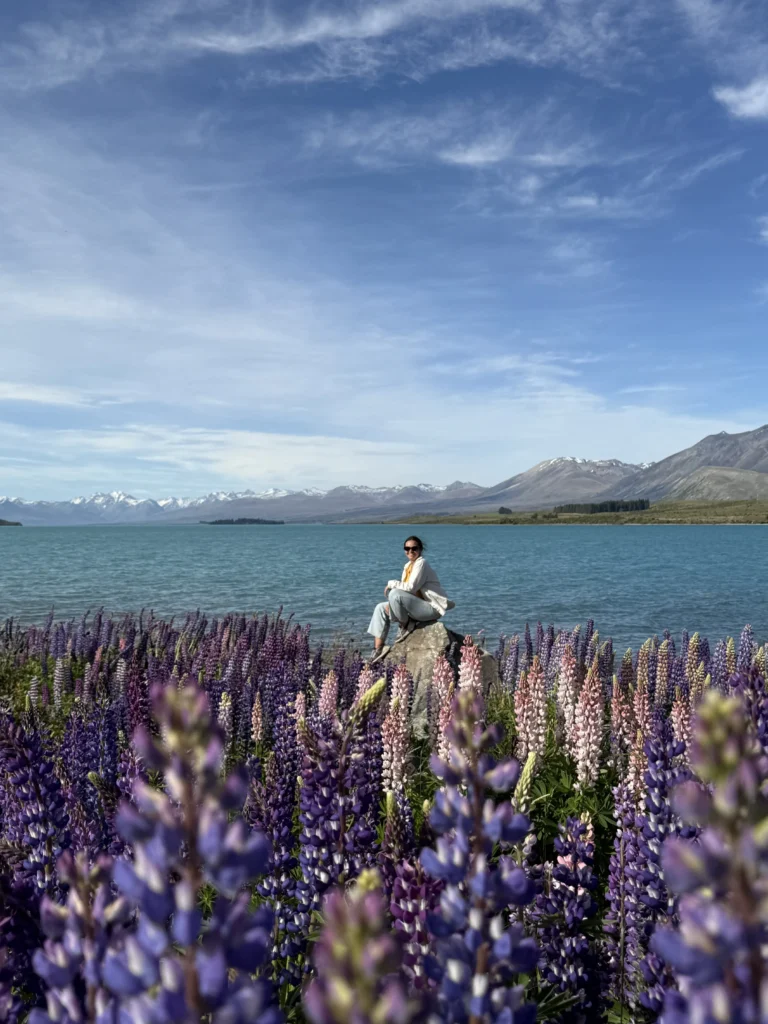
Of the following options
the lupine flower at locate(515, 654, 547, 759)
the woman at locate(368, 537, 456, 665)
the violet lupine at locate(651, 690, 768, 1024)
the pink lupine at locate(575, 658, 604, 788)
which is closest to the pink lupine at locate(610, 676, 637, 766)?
the pink lupine at locate(575, 658, 604, 788)

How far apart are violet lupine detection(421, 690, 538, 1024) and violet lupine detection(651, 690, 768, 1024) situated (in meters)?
0.58

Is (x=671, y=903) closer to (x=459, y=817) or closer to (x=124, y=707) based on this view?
(x=459, y=817)

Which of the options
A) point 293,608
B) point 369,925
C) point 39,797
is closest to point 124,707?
point 39,797

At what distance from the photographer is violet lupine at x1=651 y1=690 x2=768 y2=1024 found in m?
1.23

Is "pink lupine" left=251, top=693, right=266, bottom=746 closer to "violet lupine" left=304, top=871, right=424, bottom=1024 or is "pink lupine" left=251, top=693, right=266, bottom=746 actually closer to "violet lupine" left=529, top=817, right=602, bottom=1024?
"violet lupine" left=529, top=817, right=602, bottom=1024

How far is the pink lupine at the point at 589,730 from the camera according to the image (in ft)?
23.1

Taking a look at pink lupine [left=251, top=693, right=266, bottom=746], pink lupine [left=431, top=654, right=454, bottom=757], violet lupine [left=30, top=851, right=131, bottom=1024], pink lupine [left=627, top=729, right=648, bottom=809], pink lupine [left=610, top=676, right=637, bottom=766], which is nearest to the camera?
violet lupine [left=30, top=851, right=131, bottom=1024]

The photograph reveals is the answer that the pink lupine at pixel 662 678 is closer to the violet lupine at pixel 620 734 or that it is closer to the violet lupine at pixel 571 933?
the violet lupine at pixel 620 734

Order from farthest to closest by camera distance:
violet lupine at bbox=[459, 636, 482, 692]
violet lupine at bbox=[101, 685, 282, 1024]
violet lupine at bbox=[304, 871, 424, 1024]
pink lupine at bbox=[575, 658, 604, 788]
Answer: violet lupine at bbox=[459, 636, 482, 692] < pink lupine at bbox=[575, 658, 604, 788] < violet lupine at bbox=[101, 685, 282, 1024] < violet lupine at bbox=[304, 871, 424, 1024]

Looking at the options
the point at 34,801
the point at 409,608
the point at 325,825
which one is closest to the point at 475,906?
the point at 325,825

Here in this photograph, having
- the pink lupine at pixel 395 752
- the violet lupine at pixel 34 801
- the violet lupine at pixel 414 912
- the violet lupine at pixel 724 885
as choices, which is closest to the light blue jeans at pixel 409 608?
the pink lupine at pixel 395 752

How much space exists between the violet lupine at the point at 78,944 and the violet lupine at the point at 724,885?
120 cm

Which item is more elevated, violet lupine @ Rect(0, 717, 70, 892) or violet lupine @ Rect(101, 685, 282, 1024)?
violet lupine @ Rect(101, 685, 282, 1024)

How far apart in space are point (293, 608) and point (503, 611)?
448 inches
